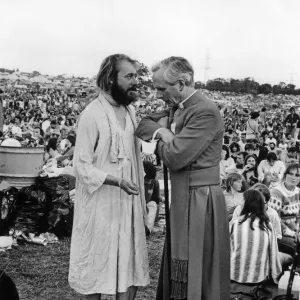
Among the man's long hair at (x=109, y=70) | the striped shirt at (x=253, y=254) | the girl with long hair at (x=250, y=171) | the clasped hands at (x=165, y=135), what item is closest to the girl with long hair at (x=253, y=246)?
the striped shirt at (x=253, y=254)

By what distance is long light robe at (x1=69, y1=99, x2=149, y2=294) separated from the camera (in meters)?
3.20

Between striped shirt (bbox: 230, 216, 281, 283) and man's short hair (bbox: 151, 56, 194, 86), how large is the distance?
6.01 feet

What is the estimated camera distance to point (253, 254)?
14.6ft

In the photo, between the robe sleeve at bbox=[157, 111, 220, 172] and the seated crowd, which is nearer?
the robe sleeve at bbox=[157, 111, 220, 172]

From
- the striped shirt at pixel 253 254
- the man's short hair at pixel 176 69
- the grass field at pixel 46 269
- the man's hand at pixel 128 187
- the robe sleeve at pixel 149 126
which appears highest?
the man's short hair at pixel 176 69

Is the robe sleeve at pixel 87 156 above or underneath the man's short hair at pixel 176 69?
underneath

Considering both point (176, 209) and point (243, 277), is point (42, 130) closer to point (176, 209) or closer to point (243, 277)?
point (243, 277)

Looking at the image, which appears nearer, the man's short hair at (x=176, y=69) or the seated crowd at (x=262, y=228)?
the man's short hair at (x=176, y=69)

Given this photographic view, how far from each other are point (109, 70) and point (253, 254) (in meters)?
2.07

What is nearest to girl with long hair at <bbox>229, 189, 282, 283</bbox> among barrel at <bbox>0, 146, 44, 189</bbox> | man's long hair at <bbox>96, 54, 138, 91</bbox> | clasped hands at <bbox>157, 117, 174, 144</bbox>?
clasped hands at <bbox>157, 117, 174, 144</bbox>

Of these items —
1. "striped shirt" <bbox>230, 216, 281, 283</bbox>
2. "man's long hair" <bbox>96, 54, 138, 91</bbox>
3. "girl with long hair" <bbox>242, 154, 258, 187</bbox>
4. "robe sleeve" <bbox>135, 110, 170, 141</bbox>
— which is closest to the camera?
"robe sleeve" <bbox>135, 110, 170, 141</bbox>

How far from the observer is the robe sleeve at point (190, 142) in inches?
115

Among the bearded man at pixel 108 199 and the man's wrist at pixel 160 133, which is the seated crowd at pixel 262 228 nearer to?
the bearded man at pixel 108 199

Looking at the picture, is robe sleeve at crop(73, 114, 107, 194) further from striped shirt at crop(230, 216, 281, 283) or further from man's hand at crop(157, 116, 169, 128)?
striped shirt at crop(230, 216, 281, 283)
